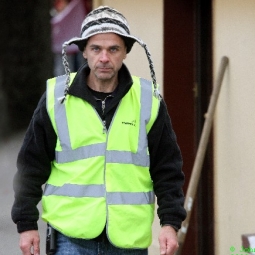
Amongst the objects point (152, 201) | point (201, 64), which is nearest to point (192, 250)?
point (201, 64)

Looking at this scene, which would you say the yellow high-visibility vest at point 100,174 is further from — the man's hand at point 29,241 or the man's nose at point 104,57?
the man's nose at point 104,57

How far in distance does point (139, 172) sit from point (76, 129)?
0.34m

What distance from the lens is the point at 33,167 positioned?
497 cm

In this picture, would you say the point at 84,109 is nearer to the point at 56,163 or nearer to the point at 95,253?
the point at 56,163

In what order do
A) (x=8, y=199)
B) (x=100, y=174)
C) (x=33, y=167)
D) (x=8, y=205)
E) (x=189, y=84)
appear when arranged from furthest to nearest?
1. (x=8, y=199)
2. (x=8, y=205)
3. (x=189, y=84)
4. (x=33, y=167)
5. (x=100, y=174)

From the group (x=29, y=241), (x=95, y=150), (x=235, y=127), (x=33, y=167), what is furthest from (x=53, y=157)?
(x=235, y=127)

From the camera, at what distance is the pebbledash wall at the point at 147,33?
7.89m

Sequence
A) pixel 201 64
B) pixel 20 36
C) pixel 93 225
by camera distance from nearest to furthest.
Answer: pixel 93 225, pixel 201 64, pixel 20 36

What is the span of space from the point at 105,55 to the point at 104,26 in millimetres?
137

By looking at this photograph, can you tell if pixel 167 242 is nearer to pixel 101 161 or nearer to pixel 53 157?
pixel 101 161

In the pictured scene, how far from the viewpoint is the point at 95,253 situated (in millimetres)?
4895

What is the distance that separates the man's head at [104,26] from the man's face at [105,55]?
0.02 m

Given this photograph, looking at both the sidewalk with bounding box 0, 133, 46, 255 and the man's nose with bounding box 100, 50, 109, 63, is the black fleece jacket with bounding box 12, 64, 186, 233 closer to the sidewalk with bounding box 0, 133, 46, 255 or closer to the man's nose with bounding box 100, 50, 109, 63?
the man's nose with bounding box 100, 50, 109, 63

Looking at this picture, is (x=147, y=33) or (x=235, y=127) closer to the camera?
(x=235, y=127)
